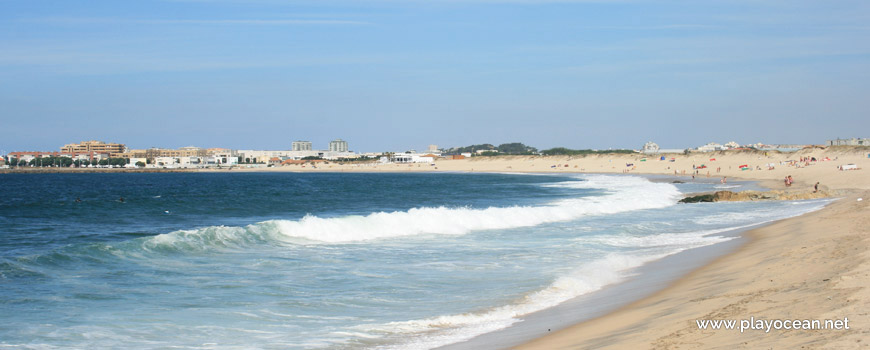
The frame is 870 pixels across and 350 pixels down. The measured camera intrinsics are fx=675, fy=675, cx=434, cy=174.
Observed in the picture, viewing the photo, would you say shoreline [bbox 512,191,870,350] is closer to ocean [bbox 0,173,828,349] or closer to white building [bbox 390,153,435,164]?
ocean [bbox 0,173,828,349]

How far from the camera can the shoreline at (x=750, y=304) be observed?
6645 mm

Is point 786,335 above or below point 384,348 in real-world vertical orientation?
above

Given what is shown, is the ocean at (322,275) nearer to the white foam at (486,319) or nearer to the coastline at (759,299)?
the white foam at (486,319)

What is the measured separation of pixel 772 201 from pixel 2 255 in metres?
30.3

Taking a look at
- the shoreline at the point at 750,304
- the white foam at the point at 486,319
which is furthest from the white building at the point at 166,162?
the shoreline at the point at 750,304

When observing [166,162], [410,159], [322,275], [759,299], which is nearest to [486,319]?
[759,299]

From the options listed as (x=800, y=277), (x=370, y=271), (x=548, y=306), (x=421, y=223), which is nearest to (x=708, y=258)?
(x=800, y=277)

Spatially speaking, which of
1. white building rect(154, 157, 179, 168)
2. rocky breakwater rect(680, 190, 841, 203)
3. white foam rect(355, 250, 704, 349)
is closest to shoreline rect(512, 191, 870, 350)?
white foam rect(355, 250, 704, 349)

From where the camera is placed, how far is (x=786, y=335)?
21.2ft

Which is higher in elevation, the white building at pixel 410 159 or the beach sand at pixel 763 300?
the white building at pixel 410 159

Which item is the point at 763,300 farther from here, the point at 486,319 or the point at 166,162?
the point at 166,162

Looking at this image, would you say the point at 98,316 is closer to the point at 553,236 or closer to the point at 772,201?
the point at 553,236

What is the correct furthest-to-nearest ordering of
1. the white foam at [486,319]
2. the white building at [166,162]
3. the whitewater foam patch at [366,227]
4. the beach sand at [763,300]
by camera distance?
the white building at [166,162]
the whitewater foam patch at [366,227]
the white foam at [486,319]
the beach sand at [763,300]

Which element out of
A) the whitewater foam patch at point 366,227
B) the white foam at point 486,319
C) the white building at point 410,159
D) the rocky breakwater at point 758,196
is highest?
the white building at point 410,159
